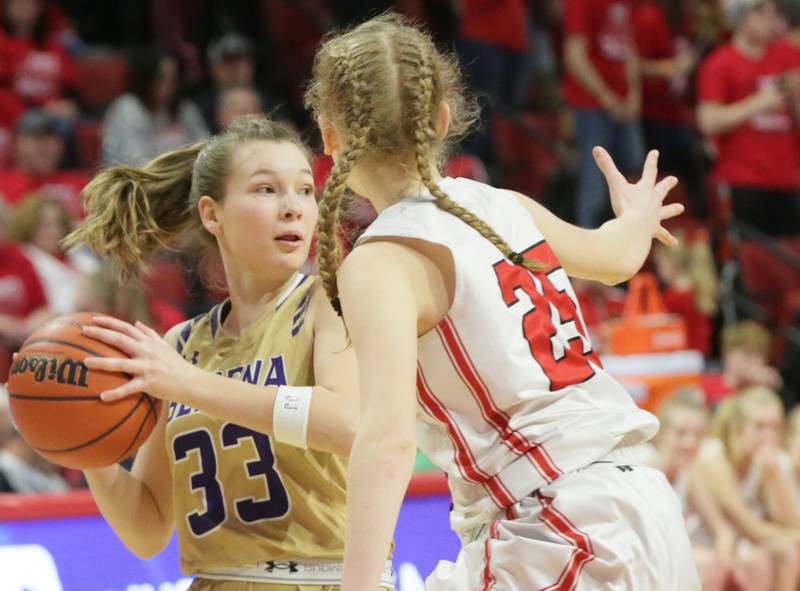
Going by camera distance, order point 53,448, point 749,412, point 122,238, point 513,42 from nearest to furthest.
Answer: point 53,448
point 122,238
point 749,412
point 513,42

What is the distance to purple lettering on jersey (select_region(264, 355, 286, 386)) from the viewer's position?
295cm

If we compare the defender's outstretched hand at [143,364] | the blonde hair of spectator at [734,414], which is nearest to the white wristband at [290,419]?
the defender's outstretched hand at [143,364]

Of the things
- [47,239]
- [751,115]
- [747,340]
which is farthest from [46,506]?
[751,115]

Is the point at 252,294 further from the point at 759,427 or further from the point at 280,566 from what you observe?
the point at 759,427

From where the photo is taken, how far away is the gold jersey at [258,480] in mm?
2934

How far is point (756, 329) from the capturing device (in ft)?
24.7

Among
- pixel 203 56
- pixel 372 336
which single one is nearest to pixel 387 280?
pixel 372 336

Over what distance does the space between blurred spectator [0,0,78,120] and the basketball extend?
5.86m

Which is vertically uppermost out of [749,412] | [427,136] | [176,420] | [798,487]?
[427,136]

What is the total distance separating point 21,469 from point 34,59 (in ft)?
13.2

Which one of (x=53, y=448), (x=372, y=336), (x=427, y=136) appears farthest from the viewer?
(x=53, y=448)

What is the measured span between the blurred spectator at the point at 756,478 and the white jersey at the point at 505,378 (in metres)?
4.09

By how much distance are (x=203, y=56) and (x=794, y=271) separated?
4612 mm

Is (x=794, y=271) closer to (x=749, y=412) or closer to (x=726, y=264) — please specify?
(x=726, y=264)
